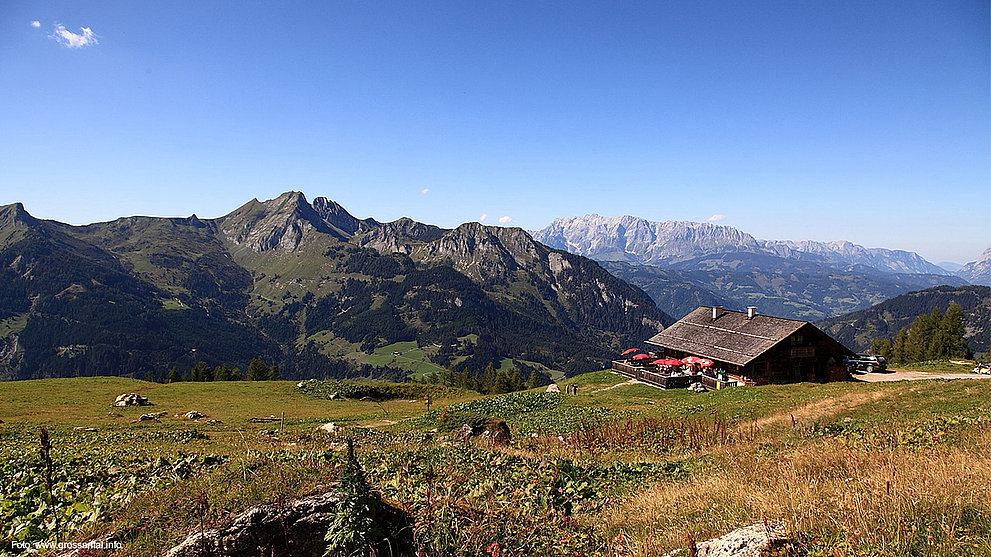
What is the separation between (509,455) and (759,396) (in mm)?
25273

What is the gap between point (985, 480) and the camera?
728 centimetres

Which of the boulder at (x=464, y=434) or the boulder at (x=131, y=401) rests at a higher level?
the boulder at (x=464, y=434)

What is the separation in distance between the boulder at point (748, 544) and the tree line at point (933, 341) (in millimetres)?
89207

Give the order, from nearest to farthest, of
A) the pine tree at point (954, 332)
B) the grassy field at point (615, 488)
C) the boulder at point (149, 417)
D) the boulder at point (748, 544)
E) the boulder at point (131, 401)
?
the boulder at point (748, 544) → the grassy field at point (615, 488) → the boulder at point (149, 417) → the boulder at point (131, 401) → the pine tree at point (954, 332)

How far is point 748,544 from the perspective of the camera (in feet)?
19.9

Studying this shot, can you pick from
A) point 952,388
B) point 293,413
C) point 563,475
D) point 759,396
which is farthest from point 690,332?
point 563,475

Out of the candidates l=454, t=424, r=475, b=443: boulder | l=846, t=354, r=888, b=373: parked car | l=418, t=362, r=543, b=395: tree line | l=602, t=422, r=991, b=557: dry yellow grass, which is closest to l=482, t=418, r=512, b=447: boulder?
l=454, t=424, r=475, b=443: boulder

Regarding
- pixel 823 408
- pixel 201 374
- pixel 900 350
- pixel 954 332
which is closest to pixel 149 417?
pixel 823 408

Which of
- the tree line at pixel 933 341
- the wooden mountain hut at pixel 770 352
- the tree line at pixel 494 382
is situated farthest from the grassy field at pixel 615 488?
the tree line at pixel 494 382

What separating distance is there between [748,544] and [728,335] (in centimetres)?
4942

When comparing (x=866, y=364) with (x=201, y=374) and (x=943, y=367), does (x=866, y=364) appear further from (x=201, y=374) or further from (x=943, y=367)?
(x=201, y=374)

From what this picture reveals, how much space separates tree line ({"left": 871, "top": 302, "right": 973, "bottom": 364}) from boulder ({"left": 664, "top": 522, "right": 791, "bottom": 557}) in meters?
89.2

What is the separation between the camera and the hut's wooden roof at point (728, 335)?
149ft

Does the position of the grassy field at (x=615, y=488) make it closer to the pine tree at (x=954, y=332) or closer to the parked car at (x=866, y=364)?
the parked car at (x=866, y=364)
